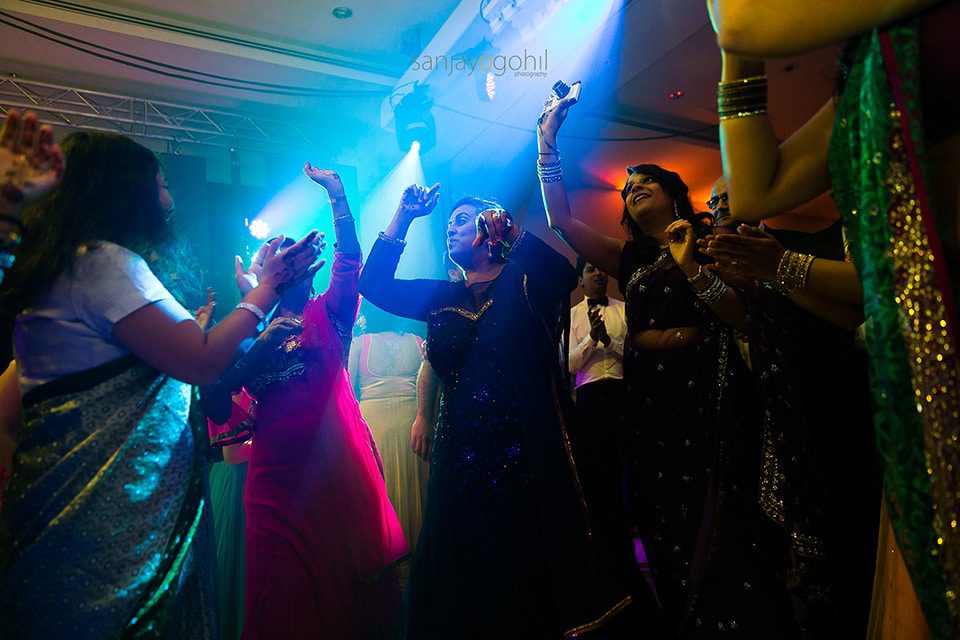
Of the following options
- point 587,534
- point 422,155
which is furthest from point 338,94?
point 587,534

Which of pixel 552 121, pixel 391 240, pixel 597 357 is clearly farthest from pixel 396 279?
pixel 597 357

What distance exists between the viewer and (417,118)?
6.40m

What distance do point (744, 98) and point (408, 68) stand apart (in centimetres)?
632

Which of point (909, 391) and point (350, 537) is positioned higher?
point (909, 391)

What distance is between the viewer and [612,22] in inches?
192

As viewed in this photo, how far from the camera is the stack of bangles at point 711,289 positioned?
197cm

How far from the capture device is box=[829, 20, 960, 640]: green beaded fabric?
702 mm

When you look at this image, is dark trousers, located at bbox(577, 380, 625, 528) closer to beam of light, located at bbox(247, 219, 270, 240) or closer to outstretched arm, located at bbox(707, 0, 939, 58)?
outstretched arm, located at bbox(707, 0, 939, 58)

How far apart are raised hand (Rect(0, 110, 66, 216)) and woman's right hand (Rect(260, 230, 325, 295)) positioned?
490 mm

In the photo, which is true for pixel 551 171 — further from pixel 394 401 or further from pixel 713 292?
pixel 394 401

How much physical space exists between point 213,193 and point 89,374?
6.50 m

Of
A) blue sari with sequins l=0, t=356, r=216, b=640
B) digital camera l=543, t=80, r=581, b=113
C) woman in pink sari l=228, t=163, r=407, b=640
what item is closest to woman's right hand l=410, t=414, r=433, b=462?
woman in pink sari l=228, t=163, r=407, b=640

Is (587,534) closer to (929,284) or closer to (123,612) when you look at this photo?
(123,612)

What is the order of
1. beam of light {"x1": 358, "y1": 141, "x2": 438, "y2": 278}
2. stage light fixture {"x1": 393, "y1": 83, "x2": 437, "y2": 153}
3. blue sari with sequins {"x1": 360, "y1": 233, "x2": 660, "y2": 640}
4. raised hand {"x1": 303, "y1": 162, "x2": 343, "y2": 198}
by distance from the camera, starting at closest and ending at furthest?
blue sari with sequins {"x1": 360, "y1": 233, "x2": 660, "y2": 640}
raised hand {"x1": 303, "y1": 162, "x2": 343, "y2": 198}
stage light fixture {"x1": 393, "y1": 83, "x2": 437, "y2": 153}
beam of light {"x1": 358, "y1": 141, "x2": 438, "y2": 278}
